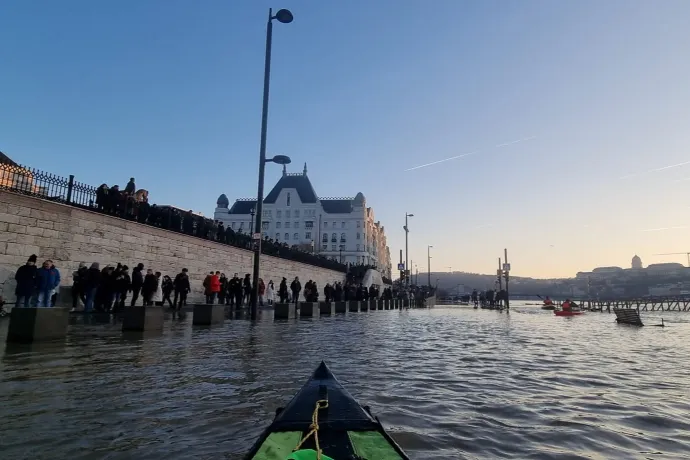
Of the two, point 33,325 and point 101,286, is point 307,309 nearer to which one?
point 101,286

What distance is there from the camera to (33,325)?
26.8ft

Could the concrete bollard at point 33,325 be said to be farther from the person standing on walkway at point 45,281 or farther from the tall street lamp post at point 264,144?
the tall street lamp post at point 264,144

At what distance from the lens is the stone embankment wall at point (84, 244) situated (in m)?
12.5

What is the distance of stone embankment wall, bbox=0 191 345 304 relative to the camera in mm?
12453

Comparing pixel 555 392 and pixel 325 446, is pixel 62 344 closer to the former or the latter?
pixel 325 446

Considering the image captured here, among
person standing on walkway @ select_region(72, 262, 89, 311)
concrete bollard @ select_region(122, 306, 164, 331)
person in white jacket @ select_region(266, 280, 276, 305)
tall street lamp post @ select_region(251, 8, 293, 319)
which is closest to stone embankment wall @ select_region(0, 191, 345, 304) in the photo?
person standing on walkway @ select_region(72, 262, 89, 311)

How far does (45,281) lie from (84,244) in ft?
12.5

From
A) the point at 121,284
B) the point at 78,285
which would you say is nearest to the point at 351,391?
the point at 121,284

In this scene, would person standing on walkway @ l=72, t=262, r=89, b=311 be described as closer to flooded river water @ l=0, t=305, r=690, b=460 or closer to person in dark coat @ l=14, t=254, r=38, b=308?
person in dark coat @ l=14, t=254, r=38, b=308

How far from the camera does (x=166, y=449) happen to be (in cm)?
317

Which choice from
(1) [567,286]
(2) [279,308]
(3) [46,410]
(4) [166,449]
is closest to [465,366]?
(4) [166,449]

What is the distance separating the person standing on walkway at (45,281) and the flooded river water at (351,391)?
8.30ft

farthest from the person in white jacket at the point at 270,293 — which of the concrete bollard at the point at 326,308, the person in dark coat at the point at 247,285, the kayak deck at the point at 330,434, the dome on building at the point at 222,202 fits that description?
the dome on building at the point at 222,202

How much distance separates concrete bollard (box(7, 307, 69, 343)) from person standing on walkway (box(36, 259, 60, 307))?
10.7ft
